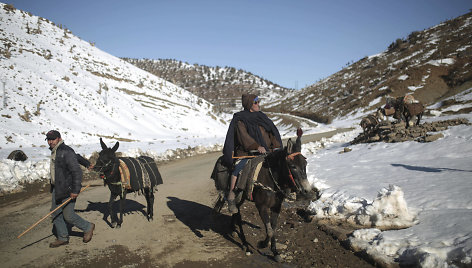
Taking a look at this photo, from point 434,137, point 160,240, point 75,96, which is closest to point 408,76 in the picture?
point 434,137

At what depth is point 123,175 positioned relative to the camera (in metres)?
6.66

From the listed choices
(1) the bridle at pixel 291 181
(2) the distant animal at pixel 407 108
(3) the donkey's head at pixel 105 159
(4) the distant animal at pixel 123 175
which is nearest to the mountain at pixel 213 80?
(2) the distant animal at pixel 407 108

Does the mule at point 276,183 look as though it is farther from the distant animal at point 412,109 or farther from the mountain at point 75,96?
the mountain at point 75,96

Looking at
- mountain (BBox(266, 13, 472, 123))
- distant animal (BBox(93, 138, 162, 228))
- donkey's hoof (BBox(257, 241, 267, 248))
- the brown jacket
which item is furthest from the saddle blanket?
mountain (BBox(266, 13, 472, 123))

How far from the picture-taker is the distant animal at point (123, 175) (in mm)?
6285

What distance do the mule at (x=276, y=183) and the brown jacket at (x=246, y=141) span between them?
20.0 inches

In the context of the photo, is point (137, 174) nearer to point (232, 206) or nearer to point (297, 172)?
point (232, 206)

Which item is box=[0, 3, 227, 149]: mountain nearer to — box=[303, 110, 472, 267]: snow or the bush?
the bush

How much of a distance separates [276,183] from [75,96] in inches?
1157

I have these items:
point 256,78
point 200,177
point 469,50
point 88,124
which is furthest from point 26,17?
point 256,78

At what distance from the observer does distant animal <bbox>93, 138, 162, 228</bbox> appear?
629 cm

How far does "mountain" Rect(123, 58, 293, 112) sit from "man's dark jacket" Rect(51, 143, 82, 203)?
97.7 metres

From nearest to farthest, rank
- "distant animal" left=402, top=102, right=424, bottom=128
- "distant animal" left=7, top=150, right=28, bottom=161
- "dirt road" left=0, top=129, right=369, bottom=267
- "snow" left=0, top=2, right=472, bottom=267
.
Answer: "dirt road" left=0, top=129, right=369, bottom=267
"snow" left=0, top=2, right=472, bottom=267
"distant animal" left=7, top=150, right=28, bottom=161
"distant animal" left=402, top=102, right=424, bottom=128

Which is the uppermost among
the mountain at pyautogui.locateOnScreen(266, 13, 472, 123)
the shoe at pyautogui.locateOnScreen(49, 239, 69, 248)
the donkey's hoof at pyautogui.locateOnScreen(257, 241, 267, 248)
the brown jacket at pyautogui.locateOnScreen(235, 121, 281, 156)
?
the mountain at pyautogui.locateOnScreen(266, 13, 472, 123)
